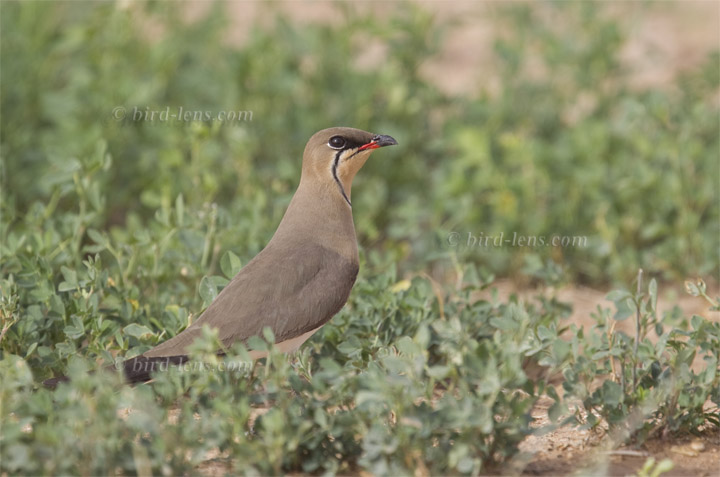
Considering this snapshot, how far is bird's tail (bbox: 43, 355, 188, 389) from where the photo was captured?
366 centimetres

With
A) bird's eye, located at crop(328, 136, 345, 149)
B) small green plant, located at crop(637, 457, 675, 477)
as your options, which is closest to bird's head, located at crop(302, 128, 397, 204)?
bird's eye, located at crop(328, 136, 345, 149)

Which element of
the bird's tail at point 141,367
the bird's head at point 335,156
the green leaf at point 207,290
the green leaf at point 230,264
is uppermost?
the bird's head at point 335,156

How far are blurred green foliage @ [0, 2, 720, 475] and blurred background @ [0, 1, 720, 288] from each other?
2 centimetres

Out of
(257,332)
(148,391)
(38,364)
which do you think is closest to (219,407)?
(148,391)

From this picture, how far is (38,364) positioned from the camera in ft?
13.6

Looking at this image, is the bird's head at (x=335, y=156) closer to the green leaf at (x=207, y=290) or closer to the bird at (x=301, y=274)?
the bird at (x=301, y=274)

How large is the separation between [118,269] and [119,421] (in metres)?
1.61

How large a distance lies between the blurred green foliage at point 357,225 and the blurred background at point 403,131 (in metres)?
0.02

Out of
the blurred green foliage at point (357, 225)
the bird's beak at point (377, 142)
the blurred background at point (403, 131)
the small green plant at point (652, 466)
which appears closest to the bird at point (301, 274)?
the bird's beak at point (377, 142)

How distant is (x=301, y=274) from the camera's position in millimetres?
4043

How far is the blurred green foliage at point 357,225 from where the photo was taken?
3232 mm

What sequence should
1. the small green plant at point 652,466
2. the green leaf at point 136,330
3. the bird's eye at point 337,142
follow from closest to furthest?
the small green plant at point 652,466
the green leaf at point 136,330
the bird's eye at point 337,142

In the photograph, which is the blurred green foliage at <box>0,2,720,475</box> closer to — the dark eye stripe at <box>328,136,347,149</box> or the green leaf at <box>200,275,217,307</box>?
the green leaf at <box>200,275,217,307</box>

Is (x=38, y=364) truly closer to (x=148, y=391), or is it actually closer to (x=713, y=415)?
(x=148, y=391)
